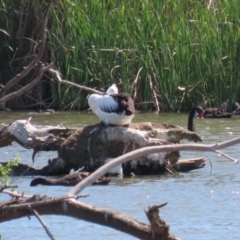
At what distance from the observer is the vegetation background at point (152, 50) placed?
52.0 ft

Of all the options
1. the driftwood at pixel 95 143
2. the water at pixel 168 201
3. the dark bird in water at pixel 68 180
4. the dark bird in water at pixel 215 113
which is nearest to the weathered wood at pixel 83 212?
the water at pixel 168 201

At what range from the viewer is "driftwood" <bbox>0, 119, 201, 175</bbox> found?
9.78m

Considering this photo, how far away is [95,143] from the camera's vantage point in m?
9.89

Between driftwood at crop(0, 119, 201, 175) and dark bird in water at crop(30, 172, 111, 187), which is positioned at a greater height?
driftwood at crop(0, 119, 201, 175)

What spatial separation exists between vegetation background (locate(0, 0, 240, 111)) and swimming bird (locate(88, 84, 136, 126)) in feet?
17.7

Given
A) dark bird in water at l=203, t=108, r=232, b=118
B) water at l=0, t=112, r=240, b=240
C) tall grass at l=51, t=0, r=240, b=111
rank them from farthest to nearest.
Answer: tall grass at l=51, t=0, r=240, b=111 < dark bird in water at l=203, t=108, r=232, b=118 < water at l=0, t=112, r=240, b=240

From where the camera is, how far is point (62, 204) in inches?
168

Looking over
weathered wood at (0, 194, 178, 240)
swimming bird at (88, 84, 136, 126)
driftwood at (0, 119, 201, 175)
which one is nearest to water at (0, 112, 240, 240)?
driftwood at (0, 119, 201, 175)

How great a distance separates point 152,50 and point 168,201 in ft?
26.2

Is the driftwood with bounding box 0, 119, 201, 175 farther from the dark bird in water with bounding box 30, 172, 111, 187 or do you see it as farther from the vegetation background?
the vegetation background

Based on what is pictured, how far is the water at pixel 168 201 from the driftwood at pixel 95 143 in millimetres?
223

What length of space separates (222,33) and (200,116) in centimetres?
194

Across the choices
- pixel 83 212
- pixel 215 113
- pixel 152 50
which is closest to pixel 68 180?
pixel 83 212

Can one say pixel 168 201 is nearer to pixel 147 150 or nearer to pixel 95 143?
pixel 95 143
